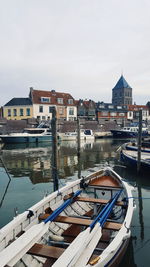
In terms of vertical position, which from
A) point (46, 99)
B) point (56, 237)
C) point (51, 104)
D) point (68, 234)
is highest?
point (46, 99)

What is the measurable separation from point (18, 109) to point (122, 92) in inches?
3195

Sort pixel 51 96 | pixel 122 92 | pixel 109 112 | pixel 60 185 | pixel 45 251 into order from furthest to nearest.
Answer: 1. pixel 122 92
2. pixel 109 112
3. pixel 51 96
4. pixel 60 185
5. pixel 45 251

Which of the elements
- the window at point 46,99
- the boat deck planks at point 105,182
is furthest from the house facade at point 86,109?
the boat deck planks at point 105,182

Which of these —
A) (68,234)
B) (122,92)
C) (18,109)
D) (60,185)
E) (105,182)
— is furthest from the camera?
(122,92)

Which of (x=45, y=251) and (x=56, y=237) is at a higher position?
(x=45, y=251)

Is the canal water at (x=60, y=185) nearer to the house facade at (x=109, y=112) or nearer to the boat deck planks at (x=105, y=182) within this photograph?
the boat deck planks at (x=105, y=182)

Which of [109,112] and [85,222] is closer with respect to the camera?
[85,222]

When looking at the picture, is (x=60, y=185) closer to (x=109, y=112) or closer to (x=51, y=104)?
(x=51, y=104)

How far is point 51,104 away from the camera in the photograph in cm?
6156

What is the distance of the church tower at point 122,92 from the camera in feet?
396

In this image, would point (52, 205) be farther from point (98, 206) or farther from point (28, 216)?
point (98, 206)

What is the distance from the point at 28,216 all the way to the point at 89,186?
170 inches

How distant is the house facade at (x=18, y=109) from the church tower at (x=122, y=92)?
7743 centimetres

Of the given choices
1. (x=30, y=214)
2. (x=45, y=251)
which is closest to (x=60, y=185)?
(x=30, y=214)
